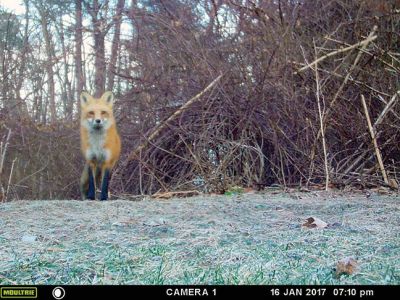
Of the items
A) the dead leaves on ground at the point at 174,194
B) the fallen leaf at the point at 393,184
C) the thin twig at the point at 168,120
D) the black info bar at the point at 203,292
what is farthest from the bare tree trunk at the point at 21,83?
the black info bar at the point at 203,292

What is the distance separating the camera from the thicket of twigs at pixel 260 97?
7.78 meters

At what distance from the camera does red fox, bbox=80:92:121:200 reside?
22.8 feet

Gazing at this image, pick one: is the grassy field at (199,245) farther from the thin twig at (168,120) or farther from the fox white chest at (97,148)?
the thin twig at (168,120)

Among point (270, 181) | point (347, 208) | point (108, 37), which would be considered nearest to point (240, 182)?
point (270, 181)

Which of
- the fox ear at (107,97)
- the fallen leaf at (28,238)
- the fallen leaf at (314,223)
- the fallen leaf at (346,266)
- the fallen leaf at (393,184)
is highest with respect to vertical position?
the fox ear at (107,97)

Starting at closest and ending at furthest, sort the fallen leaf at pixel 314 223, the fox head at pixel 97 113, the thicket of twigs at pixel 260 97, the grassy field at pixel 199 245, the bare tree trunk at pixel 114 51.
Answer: the grassy field at pixel 199 245, the fallen leaf at pixel 314 223, the fox head at pixel 97 113, the thicket of twigs at pixel 260 97, the bare tree trunk at pixel 114 51

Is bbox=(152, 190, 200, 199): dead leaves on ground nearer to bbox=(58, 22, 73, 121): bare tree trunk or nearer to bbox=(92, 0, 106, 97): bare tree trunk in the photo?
bbox=(92, 0, 106, 97): bare tree trunk

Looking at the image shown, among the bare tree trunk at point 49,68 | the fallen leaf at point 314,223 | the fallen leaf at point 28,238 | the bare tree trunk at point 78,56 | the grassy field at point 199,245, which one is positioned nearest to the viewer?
the grassy field at point 199,245

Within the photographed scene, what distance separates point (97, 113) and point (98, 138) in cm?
33

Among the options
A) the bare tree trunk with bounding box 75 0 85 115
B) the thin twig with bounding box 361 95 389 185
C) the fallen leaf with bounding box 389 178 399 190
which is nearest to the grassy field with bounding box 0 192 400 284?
the fallen leaf with bounding box 389 178 399 190

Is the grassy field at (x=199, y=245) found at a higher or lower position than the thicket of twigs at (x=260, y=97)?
lower

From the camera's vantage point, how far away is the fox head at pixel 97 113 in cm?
691

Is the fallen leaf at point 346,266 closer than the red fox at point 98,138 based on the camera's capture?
Yes

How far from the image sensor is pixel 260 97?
26.8ft
